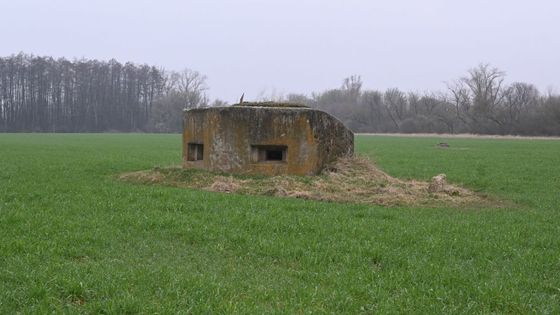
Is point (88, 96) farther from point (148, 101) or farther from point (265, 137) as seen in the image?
point (265, 137)

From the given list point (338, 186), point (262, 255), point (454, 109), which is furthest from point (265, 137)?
point (454, 109)

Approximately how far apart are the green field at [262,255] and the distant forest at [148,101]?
82459 mm

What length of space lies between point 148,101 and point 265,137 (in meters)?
113

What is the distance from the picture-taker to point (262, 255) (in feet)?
22.0

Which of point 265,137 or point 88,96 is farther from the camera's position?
point 88,96

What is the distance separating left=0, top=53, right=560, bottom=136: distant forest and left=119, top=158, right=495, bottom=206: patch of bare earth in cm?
7794

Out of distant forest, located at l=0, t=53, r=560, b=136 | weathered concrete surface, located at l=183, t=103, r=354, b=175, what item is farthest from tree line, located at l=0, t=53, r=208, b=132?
weathered concrete surface, located at l=183, t=103, r=354, b=175

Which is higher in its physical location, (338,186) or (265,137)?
(265,137)

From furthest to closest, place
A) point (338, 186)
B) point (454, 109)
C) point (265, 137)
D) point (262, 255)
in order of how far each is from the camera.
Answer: point (454, 109) → point (265, 137) → point (338, 186) → point (262, 255)

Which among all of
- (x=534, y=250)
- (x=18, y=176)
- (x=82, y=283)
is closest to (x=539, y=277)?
(x=534, y=250)

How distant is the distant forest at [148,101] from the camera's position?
308 ft

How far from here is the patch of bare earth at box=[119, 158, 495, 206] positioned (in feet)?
37.7

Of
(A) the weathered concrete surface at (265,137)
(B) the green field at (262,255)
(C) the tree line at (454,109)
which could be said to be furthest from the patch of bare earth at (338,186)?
(C) the tree line at (454,109)

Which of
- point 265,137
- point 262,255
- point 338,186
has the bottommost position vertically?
point 262,255
